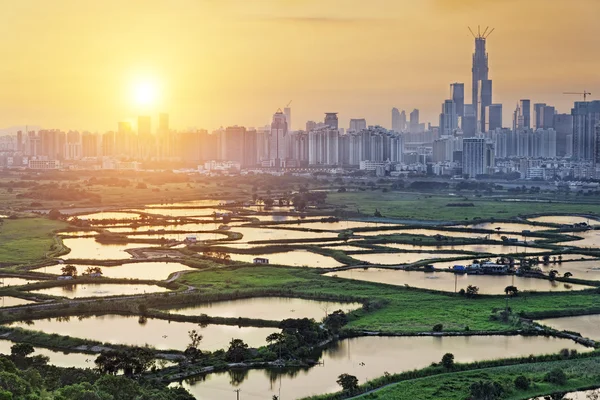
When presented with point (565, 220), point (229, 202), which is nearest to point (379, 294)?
point (565, 220)

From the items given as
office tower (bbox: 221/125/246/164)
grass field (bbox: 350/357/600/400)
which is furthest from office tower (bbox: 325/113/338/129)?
grass field (bbox: 350/357/600/400)

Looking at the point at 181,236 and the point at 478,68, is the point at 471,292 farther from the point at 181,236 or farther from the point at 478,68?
the point at 478,68

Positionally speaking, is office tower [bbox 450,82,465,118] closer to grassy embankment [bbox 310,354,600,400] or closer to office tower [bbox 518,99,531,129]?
office tower [bbox 518,99,531,129]

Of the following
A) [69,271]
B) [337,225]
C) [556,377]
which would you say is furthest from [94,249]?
[556,377]

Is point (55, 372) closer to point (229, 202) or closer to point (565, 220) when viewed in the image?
point (565, 220)

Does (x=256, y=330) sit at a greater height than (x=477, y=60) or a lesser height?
lesser

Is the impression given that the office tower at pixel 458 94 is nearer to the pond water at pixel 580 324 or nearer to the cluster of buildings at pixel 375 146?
A: the cluster of buildings at pixel 375 146

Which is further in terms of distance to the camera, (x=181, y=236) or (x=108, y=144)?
(x=108, y=144)

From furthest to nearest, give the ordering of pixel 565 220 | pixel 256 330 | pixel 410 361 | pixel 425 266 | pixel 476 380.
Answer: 1. pixel 565 220
2. pixel 425 266
3. pixel 256 330
4. pixel 410 361
5. pixel 476 380
